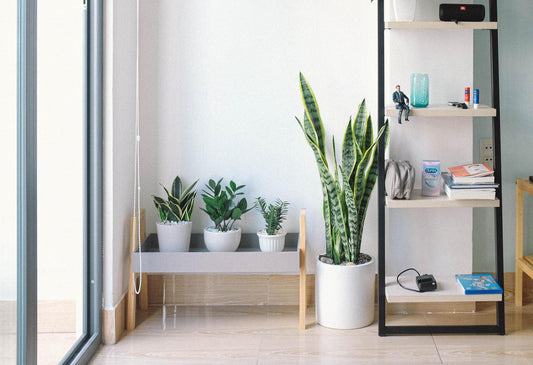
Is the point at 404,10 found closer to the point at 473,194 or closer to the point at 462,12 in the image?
the point at 462,12

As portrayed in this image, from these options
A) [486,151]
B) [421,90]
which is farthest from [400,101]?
[486,151]

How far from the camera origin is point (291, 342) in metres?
2.37

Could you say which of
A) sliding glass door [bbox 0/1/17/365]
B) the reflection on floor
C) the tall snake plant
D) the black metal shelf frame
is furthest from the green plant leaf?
sliding glass door [bbox 0/1/17/365]

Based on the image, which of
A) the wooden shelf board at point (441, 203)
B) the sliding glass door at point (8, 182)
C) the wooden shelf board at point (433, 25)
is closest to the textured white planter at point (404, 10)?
the wooden shelf board at point (433, 25)

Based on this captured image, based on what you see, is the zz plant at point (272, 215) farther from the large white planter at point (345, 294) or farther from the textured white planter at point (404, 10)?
the textured white planter at point (404, 10)

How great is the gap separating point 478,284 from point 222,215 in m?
1.09

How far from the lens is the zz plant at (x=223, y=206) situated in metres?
2.56

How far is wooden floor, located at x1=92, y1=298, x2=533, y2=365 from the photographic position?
7.21ft

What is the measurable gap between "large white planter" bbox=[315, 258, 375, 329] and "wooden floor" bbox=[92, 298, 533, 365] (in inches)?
1.8

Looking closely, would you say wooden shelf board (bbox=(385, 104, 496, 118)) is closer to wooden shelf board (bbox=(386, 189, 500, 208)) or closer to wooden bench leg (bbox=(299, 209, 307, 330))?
wooden shelf board (bbox=(386, 189, 500, 208))

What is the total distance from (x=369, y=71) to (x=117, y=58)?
1.11 meters

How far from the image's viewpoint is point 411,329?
8.00 ft

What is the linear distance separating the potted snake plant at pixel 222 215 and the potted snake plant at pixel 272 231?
8 centimetres

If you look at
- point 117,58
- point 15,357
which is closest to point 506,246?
point 117,58
